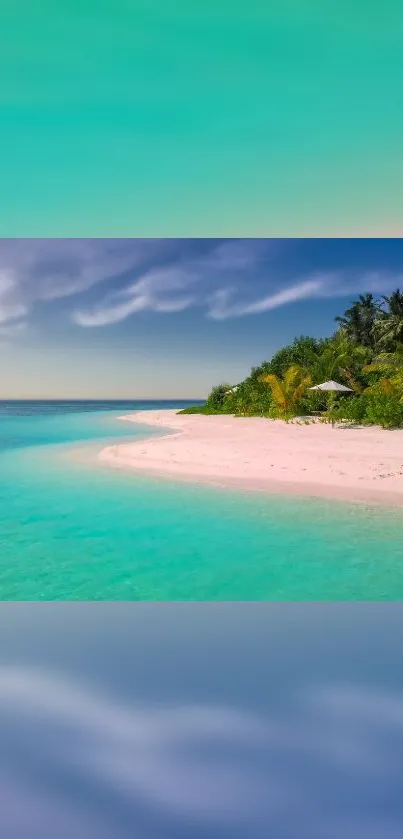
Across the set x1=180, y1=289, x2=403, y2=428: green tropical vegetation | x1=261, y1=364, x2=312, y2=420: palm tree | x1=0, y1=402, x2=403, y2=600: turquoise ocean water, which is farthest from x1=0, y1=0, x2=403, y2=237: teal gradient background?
x1=261, y1=364, x2=312, y2=420: palm tree

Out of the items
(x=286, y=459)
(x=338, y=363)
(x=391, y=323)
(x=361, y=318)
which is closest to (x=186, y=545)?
(x=286, y=459)

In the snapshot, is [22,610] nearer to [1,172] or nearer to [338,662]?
[338,662]

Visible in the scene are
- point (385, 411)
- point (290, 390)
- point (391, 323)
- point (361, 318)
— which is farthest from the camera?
point (391, 323)

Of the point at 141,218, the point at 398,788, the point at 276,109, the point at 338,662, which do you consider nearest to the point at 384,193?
the point at 276,109

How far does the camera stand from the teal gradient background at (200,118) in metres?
3.29

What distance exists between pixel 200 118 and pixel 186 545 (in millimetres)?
2552

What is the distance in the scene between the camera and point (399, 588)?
10.7ft

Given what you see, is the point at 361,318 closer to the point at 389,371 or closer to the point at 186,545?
the point at 389,371

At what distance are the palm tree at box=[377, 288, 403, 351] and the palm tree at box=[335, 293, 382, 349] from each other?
0.56 ft

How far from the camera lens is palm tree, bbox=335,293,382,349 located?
10.9 m

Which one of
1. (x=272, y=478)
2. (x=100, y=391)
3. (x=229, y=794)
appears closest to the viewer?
(x=229, y=794)

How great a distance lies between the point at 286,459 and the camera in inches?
270

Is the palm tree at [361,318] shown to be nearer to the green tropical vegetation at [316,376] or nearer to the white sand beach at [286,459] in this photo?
the green tropical vegetation at [316,376]

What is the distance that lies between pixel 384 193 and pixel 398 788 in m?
3.59
